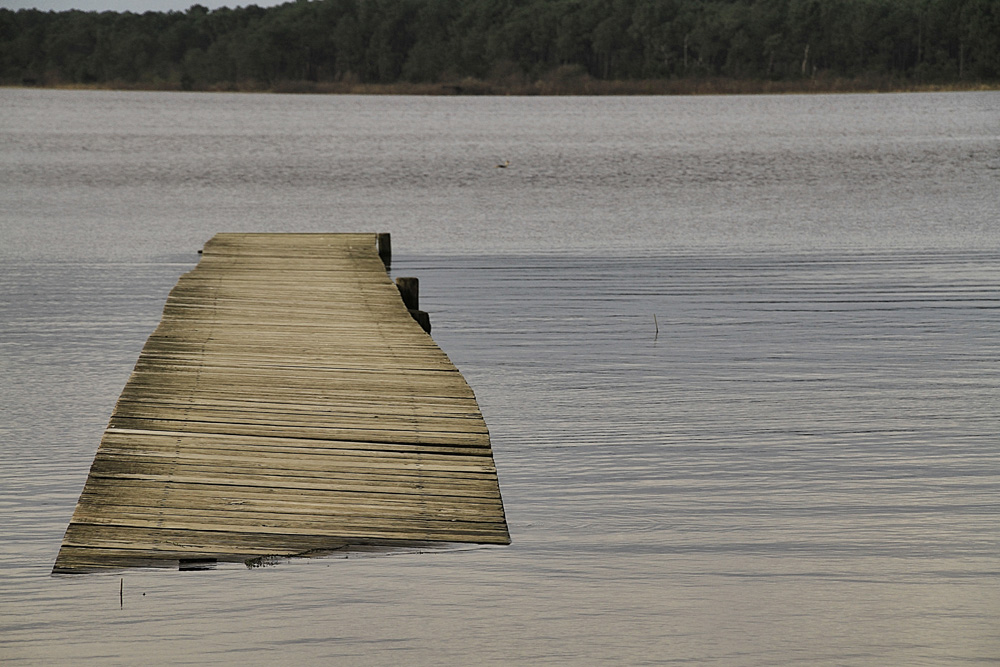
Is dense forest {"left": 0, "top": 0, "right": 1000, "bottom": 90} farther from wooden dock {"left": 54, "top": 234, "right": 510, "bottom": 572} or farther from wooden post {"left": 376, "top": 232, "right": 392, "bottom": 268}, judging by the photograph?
wooden dock {"left": 54, "top": 234, "right": 510, "bottom": 572}

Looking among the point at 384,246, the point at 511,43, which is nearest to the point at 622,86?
the point at 511,43

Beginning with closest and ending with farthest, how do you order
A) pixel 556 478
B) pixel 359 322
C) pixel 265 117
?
pixel 556 478 < pixel 359 322 < pixel 265 117

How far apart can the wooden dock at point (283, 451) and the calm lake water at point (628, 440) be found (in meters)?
0.24

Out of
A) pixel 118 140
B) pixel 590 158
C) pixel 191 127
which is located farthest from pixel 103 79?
pixel 590 158

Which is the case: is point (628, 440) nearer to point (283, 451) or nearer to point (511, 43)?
point (283, 451)

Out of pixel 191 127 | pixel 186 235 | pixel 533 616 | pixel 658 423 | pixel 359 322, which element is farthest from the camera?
pixel 191 127

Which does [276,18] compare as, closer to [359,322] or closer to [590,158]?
[590,158]

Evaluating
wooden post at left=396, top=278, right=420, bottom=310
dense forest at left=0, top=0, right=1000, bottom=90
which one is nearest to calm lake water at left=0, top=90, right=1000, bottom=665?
wooden post at left=396, top=278, right=420, bottom=310

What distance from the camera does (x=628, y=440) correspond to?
979cm

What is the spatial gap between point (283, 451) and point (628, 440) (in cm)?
310

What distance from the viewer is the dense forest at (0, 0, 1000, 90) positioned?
129 meters

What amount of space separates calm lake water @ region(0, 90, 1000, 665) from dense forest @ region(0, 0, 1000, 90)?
339 ft

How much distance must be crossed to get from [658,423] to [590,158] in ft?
147

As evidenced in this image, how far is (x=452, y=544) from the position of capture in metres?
6.64
